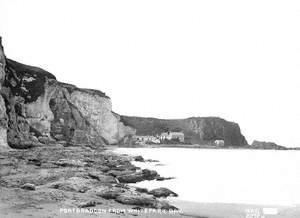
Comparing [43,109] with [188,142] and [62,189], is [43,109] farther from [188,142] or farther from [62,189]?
[188,142]

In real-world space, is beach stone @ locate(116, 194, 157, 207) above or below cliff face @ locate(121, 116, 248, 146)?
below

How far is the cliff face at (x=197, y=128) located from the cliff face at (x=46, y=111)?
4614cm

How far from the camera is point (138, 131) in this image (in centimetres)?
14225

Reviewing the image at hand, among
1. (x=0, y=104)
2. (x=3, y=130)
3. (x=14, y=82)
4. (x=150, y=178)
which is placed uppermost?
(x=14, y=82)

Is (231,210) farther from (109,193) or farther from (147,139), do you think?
(147,139)

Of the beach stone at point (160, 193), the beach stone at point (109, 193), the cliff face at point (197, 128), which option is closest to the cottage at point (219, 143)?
the cliff face at point (197, 128)

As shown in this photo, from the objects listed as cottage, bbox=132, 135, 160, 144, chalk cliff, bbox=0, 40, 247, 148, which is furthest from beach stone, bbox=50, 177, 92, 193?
cottage, bbox=132, 135, 160, 144

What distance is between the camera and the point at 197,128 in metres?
153

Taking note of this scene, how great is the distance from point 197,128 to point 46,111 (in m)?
97.8

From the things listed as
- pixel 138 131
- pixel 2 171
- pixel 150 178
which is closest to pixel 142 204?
pixel 2 171

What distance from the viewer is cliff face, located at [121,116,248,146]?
148m

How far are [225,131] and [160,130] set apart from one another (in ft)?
102

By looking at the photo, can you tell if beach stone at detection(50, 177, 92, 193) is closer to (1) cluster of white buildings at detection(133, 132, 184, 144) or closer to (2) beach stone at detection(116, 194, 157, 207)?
(2) beach stone at detection(116, 194, 157, 207)

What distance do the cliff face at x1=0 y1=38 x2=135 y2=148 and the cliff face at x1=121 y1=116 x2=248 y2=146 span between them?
4614cm
